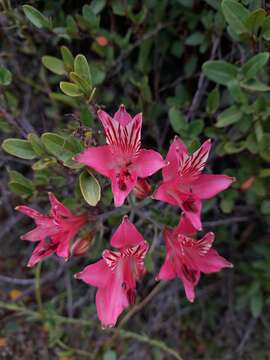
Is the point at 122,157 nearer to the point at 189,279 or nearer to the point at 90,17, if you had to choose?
the point at 189,279

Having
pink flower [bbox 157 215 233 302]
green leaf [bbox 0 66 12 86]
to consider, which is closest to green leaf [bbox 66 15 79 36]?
green leaf [bbox 0 66 12 86]

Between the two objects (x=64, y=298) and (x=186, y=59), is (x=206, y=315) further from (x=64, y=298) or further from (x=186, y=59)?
(x=186, y=59)

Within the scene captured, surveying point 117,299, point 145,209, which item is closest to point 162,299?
point 145,209

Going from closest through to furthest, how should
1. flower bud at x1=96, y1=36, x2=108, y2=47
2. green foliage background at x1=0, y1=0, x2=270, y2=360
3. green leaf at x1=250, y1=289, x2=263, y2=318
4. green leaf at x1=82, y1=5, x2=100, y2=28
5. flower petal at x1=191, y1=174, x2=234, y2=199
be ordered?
flower petal at x1=191, y1=174, x2=234, y2=199 < green foliage background at x1=0, y1=0, x2=270, y2=360 < green leaf at x1=82, y1=5, x2=100, y2=28 < flower bud at x1=96, y1=36, x2=108, y2=47 < green leaf at x1=250, y1=289, x2=263, y2=318

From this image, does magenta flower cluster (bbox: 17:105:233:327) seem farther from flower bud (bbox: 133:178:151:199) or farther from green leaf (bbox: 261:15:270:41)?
green leaf (bbox: 261:15:270:41)

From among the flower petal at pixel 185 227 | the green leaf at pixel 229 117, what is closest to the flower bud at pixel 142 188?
the flower petal at pixel 185 227

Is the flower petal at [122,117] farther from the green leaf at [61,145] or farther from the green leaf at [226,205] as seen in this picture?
the green leaf at [226,205]
